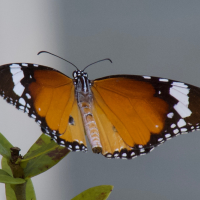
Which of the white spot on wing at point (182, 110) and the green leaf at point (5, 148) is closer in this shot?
the green leaf at point (5, 148)

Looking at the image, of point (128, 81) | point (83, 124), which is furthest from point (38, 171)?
point (128, 81)

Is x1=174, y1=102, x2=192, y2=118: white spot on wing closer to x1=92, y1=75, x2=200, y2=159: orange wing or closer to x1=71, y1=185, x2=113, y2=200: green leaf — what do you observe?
x1=92, y1=75, x2=200, y2=159: orange wing

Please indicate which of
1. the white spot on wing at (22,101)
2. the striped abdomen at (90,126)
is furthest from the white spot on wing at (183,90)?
the white spot on wing at (22,101)

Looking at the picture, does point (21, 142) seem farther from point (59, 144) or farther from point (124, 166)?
point (59, 144)

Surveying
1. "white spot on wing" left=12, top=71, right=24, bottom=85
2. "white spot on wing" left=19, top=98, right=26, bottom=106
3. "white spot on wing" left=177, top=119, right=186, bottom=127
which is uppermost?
"white spot on wing" left=12, top=71, right=24, bottom=85

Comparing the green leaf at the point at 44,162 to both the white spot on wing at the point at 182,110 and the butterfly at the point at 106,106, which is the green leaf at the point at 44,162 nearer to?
the butterfly at the point at 106,106

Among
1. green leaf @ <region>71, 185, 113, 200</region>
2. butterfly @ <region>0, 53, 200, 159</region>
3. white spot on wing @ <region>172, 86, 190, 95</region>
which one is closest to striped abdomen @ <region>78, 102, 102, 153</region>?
butterfly @ <region>0, 53, 200, 159</region>

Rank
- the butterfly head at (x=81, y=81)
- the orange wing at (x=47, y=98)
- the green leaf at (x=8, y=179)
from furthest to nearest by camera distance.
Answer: the butterfly head at (x=81, y=81), the orange wing at (x=47, y=98), the green leaf at (x=8, y=179)
